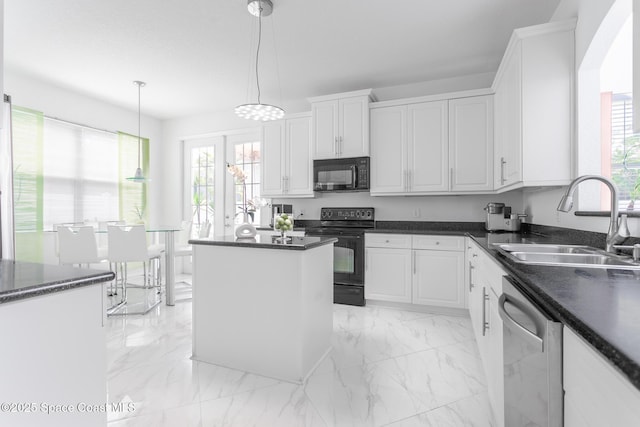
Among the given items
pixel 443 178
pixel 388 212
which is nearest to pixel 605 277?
pixel 443 178

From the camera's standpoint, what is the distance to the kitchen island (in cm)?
204

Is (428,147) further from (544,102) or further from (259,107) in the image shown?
(259,107)

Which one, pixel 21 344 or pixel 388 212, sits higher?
pixel 388 212

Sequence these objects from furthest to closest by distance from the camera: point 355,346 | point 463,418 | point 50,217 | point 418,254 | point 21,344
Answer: point 50,217 → point 418,254 → point 355,346 → point 463,418 → point 21,344

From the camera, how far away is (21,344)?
0.90m

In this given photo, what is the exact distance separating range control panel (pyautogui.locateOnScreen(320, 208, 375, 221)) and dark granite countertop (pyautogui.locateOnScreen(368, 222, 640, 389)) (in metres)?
2.68

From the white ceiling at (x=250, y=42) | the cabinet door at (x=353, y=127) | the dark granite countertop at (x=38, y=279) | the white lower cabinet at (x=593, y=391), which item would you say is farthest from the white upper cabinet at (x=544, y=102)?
the dark granite countertop at (x=38, y=279)

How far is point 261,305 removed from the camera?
6.96 ft

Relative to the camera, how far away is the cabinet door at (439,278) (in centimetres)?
327

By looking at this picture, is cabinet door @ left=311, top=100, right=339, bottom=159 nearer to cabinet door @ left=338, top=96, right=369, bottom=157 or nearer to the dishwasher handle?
cabinet door @ left=338, top=96, right=369, bottom=157

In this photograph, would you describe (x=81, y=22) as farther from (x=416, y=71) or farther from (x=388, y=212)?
(x=388, y=212)

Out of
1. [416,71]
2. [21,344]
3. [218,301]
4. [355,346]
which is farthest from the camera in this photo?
[416,71]

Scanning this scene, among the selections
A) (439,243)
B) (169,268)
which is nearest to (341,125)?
(439,243)

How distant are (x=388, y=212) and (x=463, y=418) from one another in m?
2.66
